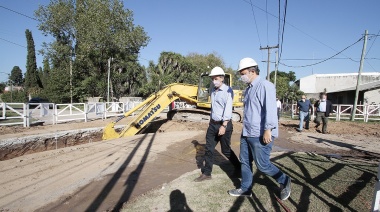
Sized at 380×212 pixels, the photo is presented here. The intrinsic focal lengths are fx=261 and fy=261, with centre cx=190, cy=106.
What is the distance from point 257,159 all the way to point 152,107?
7712 millimetres

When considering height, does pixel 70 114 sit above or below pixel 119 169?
above

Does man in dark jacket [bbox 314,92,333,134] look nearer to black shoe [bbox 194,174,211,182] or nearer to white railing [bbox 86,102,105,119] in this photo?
black shoe [bbox 194,174,211,182]

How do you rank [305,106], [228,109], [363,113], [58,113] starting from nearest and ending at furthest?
[228,109]
[305,106]
[58,113]
[363,113]

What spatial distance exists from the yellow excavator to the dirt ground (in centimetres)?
105

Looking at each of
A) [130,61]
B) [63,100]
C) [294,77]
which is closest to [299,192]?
[130,61]

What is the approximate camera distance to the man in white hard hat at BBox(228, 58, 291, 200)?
10.8 ft

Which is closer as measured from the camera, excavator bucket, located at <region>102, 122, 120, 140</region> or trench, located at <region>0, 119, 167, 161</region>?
trench, located at <region>0, 119, 167, 161</region>

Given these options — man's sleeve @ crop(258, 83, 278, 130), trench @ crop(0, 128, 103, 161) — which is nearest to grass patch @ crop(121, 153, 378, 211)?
man's sleeve @ crop(258, 83, 278, 130)

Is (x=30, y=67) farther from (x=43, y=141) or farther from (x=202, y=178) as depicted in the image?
(x=202, y=178)

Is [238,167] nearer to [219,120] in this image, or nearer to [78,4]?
[219,120]

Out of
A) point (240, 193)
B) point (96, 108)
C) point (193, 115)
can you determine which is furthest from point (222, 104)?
point (96, 108)

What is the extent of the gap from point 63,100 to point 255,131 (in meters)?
38.3

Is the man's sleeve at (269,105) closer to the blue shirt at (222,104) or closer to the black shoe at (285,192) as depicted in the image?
the black shoe at (285,192)

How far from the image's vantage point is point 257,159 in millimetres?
3389
